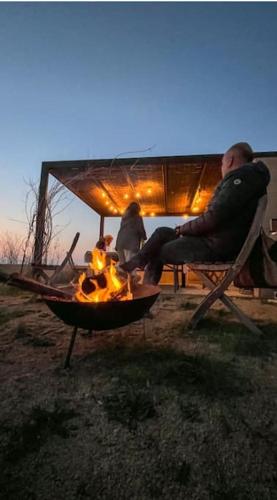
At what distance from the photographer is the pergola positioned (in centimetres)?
629

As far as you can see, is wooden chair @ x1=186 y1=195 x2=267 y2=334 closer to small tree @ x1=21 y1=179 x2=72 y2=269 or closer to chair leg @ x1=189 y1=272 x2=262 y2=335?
chair leg @ x1=189 y1=272 x2=262 y2=335

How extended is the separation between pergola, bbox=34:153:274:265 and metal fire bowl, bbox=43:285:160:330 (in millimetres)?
3438

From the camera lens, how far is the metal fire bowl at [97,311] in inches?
50.6

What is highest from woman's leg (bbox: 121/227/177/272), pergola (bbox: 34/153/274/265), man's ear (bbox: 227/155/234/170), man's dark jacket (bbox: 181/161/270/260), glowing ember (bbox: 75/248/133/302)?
pergola (bbox: 34/153/274/265)

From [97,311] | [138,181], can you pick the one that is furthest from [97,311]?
[138,181]

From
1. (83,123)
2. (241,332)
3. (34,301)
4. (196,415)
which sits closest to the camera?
(196,415)

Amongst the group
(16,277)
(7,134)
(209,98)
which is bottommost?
(16,277)

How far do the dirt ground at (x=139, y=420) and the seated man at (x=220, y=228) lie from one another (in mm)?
752

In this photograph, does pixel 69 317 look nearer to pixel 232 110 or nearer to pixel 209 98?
pixel 209 98

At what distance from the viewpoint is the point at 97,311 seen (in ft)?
4.27

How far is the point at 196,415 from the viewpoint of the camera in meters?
0.97

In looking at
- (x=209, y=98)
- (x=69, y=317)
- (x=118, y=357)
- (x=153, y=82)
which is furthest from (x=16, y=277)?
(x=209, y=98)

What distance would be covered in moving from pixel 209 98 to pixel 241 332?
9.56 meters

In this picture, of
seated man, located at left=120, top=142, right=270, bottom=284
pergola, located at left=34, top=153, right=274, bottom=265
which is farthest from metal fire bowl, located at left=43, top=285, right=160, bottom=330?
pergola, located at left=34, top=153, right=274, bottom=265
